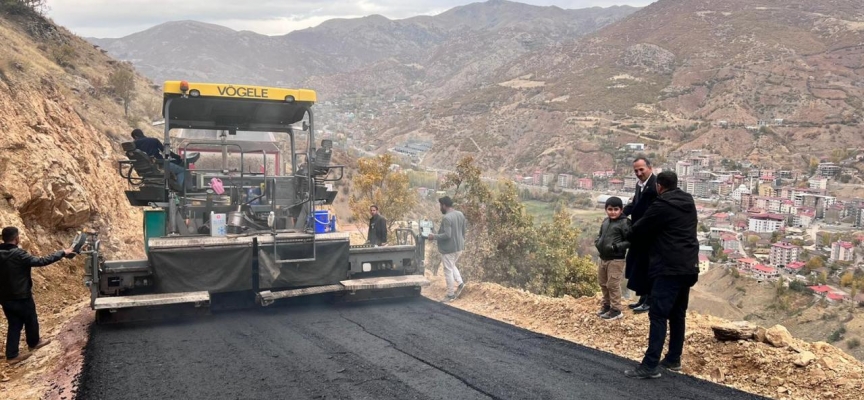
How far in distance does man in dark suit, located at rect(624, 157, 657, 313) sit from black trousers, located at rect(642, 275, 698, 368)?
288 millimetres

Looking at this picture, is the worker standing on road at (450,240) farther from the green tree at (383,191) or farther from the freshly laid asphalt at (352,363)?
the green tree at (383,191)

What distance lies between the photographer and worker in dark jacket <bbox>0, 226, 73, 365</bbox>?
654 cm

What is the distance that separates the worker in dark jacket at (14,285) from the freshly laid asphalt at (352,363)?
2.39ft

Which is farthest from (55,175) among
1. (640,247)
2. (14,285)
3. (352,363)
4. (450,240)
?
(640,247)

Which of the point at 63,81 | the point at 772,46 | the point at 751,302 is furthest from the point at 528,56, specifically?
the point at 63,81

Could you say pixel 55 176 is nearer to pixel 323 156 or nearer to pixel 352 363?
pixel 323 156

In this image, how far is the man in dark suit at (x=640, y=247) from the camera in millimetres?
6043

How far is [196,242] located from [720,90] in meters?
94.0

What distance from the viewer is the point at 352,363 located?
592cm

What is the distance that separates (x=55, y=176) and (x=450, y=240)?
811 cm

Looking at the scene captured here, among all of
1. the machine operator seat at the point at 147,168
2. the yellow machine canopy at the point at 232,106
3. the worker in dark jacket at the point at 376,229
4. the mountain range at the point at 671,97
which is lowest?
the worker in dark jacket at the point at 376,229

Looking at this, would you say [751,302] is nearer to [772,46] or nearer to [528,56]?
[772,46]

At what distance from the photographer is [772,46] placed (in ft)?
315

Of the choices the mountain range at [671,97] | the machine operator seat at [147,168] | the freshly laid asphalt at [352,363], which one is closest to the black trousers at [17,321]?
the freshly laid asphalt at [352,363]
